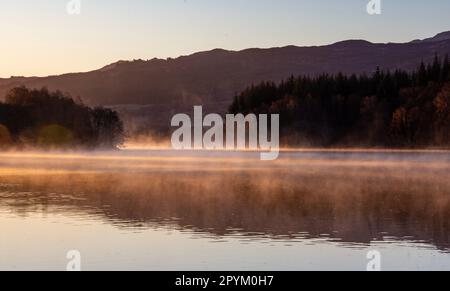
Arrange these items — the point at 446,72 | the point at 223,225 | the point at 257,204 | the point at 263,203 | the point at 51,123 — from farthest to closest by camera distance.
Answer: the point at 446,72 → the point at 51,123 → the point at 263,203 → the point at 257,204 → the point at 223,225

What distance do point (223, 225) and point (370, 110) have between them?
397 feet

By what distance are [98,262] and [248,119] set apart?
14979 centimetres

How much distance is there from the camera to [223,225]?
2544cm

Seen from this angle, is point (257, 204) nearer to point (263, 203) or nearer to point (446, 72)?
point (263, 203)

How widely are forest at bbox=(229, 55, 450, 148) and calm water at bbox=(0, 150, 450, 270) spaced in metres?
88.2

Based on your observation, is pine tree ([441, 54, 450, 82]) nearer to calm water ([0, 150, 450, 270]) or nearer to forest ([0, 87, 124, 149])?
forest ([0, 87, 124, 149])

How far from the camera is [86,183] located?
4375 centimetres

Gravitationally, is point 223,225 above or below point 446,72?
below

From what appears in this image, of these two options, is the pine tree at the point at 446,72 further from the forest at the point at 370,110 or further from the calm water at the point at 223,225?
the calm water at the point at 223,225

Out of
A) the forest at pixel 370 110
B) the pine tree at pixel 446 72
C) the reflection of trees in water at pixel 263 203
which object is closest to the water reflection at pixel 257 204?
the reflection of trees in water at pixel 263 203

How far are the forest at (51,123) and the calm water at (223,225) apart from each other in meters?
77.9

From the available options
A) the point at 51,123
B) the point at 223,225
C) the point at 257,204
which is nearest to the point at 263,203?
the point at 257,204

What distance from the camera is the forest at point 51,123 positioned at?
119m

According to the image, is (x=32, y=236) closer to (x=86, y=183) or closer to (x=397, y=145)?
(x=86, y=183)
